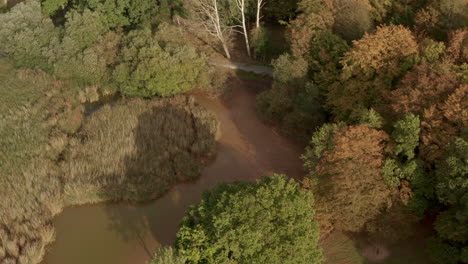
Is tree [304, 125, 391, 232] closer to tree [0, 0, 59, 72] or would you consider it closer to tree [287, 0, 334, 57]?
tree [287, 0, 334, 57]

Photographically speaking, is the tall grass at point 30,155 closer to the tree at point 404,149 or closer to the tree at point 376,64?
the tree at point 404,149

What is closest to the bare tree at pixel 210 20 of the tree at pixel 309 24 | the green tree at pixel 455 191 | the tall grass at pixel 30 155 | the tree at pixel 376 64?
the tree at pixel 309 24

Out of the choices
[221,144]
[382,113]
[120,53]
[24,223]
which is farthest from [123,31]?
[382,113]

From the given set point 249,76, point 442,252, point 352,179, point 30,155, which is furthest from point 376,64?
point 30,155

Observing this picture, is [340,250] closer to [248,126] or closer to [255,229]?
[255,229]

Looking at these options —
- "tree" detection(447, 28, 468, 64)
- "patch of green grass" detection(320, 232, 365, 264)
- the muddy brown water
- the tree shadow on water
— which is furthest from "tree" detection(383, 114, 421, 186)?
the tree shadow on water
